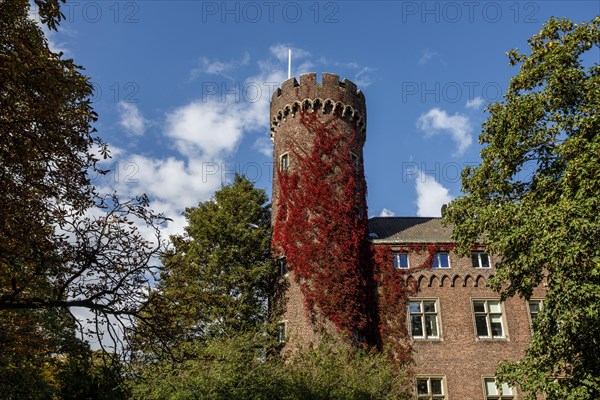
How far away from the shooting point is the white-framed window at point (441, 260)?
87.5 feet

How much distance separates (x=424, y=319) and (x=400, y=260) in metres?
3.29

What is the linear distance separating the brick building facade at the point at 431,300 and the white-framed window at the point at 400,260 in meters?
0.05

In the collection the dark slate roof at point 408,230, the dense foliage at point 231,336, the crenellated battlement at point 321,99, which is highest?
the crenellated battlement at point 321,99

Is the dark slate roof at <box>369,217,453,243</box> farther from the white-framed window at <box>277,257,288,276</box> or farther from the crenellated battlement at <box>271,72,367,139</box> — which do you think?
the crenellated battlement at <box>271,72,367,139</box>

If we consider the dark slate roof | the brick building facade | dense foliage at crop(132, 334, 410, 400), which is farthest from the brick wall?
dense foliage at crop(132, 334, 410, 400)

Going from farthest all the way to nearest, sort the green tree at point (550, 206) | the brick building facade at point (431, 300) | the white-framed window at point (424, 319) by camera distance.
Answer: the white-framed window at point (424, 319) < the brick building facade at point (431, 300) < the green tree at point (550, 206)

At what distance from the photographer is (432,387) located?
78.7ft

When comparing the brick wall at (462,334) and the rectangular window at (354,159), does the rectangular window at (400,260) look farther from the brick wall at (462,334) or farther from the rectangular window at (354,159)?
the rectangular window at (354,159)

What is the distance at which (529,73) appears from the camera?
14922 millimetres

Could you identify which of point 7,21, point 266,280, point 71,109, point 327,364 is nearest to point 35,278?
point 71,109

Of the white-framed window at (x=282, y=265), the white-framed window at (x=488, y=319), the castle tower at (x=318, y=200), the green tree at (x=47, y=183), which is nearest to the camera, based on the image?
the green tree at (x=47, y=183)

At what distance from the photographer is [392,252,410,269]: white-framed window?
2662 cm

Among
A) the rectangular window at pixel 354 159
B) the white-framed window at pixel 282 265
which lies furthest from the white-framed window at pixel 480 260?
the white-framed window at pixel 282 265

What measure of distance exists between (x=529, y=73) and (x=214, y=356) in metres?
13.2
